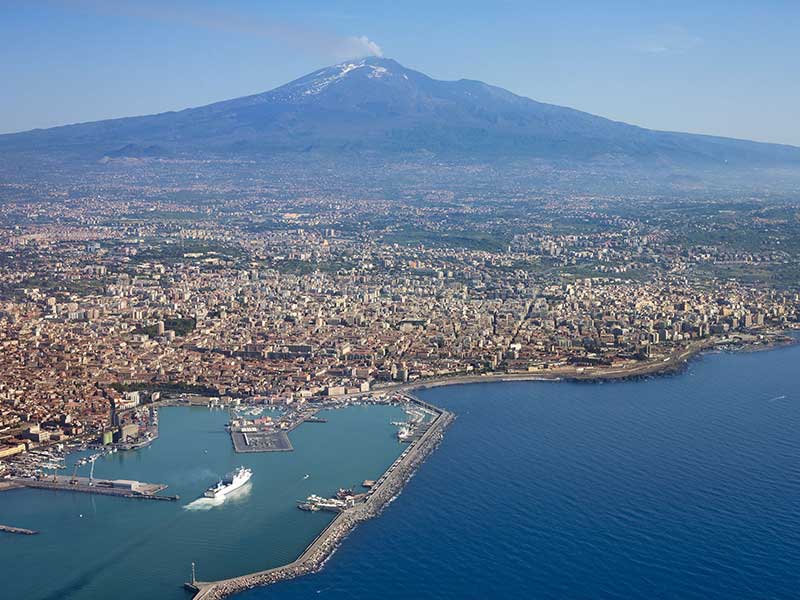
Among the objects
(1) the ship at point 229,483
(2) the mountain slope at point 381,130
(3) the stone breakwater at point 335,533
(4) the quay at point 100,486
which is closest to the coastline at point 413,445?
(3) the stone breakwater at point 335,533

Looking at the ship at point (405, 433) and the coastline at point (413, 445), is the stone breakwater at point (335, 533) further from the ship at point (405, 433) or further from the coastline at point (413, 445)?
the ship at point (405, 433)

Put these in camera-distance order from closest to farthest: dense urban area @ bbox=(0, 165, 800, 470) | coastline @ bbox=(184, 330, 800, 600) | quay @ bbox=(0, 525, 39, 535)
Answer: coastline @ bbox=(184, 330, 800, 600) → quay @ bbox=(0, 525, 39, 535) → dense urban area @ bbox=(0, 165, 800, 470)

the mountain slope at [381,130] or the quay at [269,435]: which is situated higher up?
the mountain slope at [381,130]

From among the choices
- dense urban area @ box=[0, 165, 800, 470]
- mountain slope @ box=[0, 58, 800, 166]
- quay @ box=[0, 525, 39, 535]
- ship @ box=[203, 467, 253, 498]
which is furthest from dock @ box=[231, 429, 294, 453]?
mountain slope @ box=[0, 58, 800, 166]

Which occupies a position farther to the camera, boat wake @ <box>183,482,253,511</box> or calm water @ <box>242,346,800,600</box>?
boat wake @ <box>183,482,253,511</box>

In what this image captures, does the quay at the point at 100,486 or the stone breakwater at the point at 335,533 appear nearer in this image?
the stone breakwater at the point at 335,533

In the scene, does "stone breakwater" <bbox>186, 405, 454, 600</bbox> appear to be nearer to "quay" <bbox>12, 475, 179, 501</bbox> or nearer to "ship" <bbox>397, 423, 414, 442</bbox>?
"ship" <bbox>397, 423, 414, 442</bbox>

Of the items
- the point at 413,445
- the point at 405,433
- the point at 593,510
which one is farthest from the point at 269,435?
the point at 593,510
